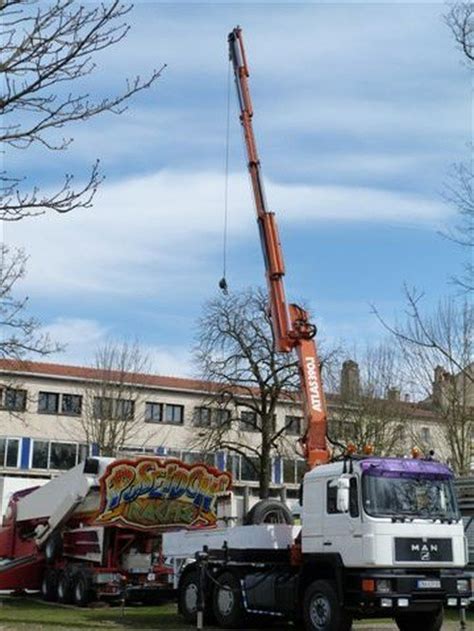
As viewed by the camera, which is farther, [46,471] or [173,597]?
[46,471]

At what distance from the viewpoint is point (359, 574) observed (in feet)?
51.6

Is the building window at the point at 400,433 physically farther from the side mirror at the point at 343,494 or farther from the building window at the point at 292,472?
the side mirror at the point at 343,494

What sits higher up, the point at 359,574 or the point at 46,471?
the point at 46,471

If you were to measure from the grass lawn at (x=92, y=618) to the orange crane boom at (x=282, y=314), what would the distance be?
12.6ft

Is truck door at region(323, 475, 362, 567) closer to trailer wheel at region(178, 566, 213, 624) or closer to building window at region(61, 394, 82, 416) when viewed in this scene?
trailer wheel at region(178, 566, 213, 624)

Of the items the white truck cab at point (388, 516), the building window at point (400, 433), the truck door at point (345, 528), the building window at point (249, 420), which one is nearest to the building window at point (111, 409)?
the building window at point (249, 420)

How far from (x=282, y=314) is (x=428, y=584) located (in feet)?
23.3

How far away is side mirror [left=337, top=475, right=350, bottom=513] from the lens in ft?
52.1

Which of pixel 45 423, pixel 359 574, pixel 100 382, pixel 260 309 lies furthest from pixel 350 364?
pixel 359 574

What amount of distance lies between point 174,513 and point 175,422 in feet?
123

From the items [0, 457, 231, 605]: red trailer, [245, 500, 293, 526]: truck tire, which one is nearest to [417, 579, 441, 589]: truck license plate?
[245, 500, 293, 526]: truck tire

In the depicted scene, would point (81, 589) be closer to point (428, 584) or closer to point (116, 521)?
point (116, 521)

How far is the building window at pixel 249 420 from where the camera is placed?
38844 mm

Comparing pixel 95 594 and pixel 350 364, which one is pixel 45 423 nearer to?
pixel 350 364
